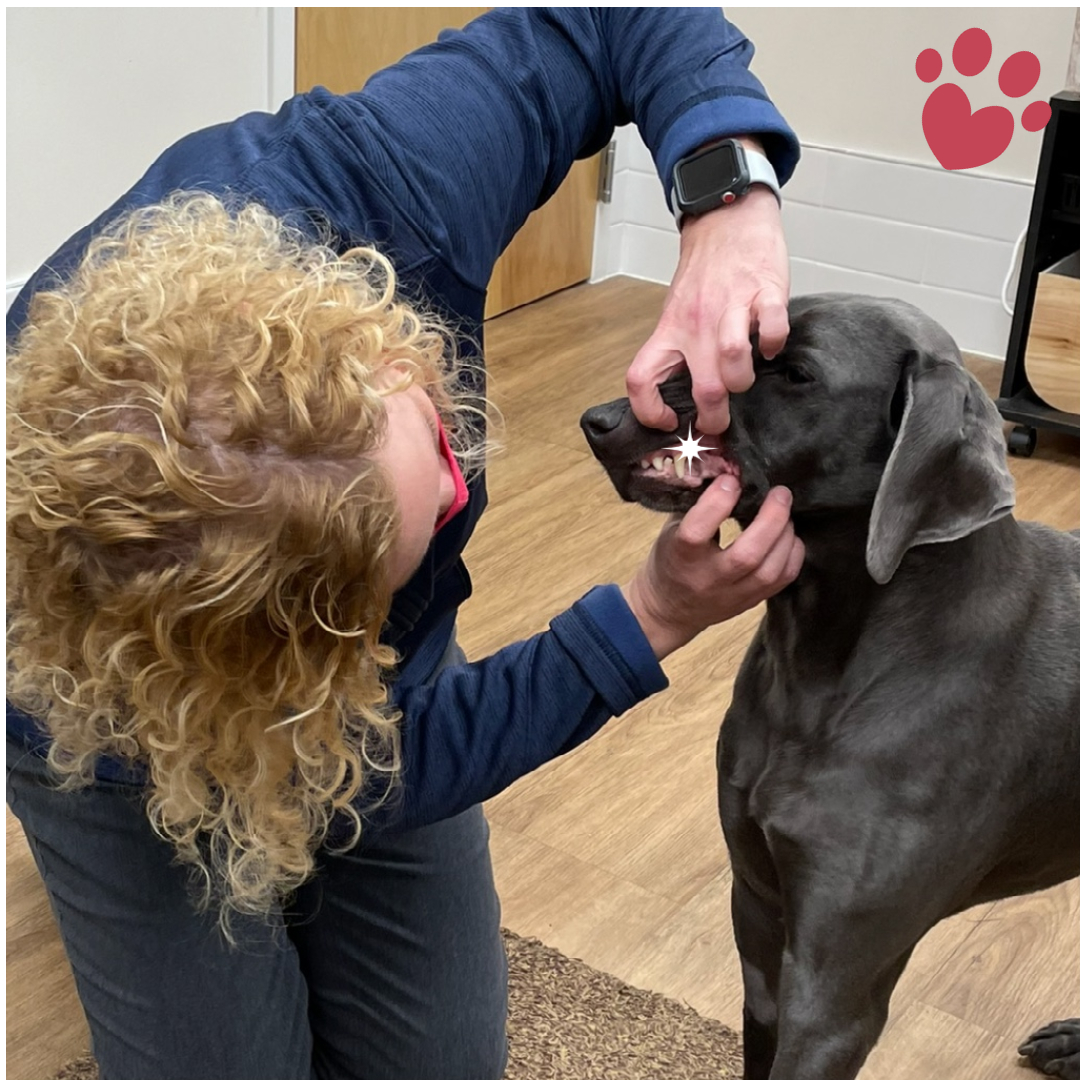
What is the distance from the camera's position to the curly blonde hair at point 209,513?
3.17 feet

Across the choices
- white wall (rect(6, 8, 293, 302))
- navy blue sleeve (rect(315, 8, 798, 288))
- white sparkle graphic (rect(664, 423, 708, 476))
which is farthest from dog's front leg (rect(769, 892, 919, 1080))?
white wall (rect(6, 8, 293, 302))

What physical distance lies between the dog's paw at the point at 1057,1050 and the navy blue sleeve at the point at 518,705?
0.79 m

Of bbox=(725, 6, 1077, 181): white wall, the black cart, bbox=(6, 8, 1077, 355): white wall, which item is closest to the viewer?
bbox=(6, 8, 1077, 355): white wall

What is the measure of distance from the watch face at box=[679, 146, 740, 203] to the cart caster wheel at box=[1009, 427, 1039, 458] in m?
2.12

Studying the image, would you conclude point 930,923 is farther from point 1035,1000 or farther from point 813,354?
point 1035,1000

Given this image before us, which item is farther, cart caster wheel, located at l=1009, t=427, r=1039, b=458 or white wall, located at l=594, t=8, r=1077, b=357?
white wall, located at l=594, t=8, r=1077, b=357

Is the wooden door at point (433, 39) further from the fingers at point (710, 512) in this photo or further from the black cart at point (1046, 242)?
the fingers at point (710, 512)

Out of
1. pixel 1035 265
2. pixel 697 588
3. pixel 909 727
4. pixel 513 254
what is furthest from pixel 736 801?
pixel 513 254

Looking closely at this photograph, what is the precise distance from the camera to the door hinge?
4000 mm

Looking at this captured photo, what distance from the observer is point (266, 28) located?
295 cm

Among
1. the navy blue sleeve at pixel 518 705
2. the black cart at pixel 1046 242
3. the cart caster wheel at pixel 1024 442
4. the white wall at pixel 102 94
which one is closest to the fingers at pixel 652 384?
the navy blue sleeve at pixel 518 705

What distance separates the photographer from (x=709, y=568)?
3.54ft

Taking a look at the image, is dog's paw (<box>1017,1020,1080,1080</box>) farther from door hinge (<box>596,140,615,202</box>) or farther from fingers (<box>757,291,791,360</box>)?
door hinge (<box>596,140,615,202</box>)

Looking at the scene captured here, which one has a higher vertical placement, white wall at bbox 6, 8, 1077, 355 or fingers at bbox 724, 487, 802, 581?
fingers at bbox 724, 487, 802, 581
